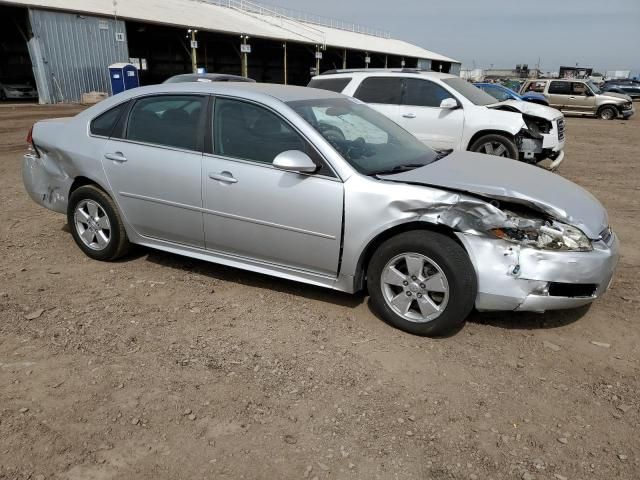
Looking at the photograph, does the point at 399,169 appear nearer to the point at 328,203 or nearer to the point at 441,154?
the point at 328,203

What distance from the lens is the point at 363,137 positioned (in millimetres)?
4004

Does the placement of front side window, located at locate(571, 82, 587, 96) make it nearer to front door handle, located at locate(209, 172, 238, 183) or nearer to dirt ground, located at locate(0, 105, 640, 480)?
dirt ground, located at locate(0, 105, 640, 480)

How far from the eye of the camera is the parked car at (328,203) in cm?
322

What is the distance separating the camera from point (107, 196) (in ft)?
14.4

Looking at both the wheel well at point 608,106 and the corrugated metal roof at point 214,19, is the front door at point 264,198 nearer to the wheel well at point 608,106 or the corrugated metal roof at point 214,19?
the corrugated metal roof at point 214,19

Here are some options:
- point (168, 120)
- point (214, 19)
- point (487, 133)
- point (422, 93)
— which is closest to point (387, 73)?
point (422, 93)

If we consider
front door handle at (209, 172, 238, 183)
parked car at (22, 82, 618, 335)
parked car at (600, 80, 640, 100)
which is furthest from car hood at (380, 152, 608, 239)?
parked car at (600, 80, 640, 100)

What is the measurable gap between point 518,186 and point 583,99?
72.5 feet

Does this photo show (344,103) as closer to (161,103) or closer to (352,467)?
(161,103)

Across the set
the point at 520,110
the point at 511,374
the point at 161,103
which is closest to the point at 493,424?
the point at 511,374

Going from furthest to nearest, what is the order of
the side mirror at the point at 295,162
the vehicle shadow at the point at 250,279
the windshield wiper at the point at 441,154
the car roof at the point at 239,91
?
the windshield wiper at the point at 441,154
the vehicle shadow at the point at 250,279
the car roof at the point at 239,91
the side mirror at the point at 295,162

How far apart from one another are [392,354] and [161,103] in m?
2.75

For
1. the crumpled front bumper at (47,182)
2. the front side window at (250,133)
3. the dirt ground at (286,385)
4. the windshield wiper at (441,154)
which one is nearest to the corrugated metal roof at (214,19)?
the crumpled front bumper at (47,182)

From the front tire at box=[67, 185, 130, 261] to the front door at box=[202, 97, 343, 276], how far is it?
1006 millimetres
